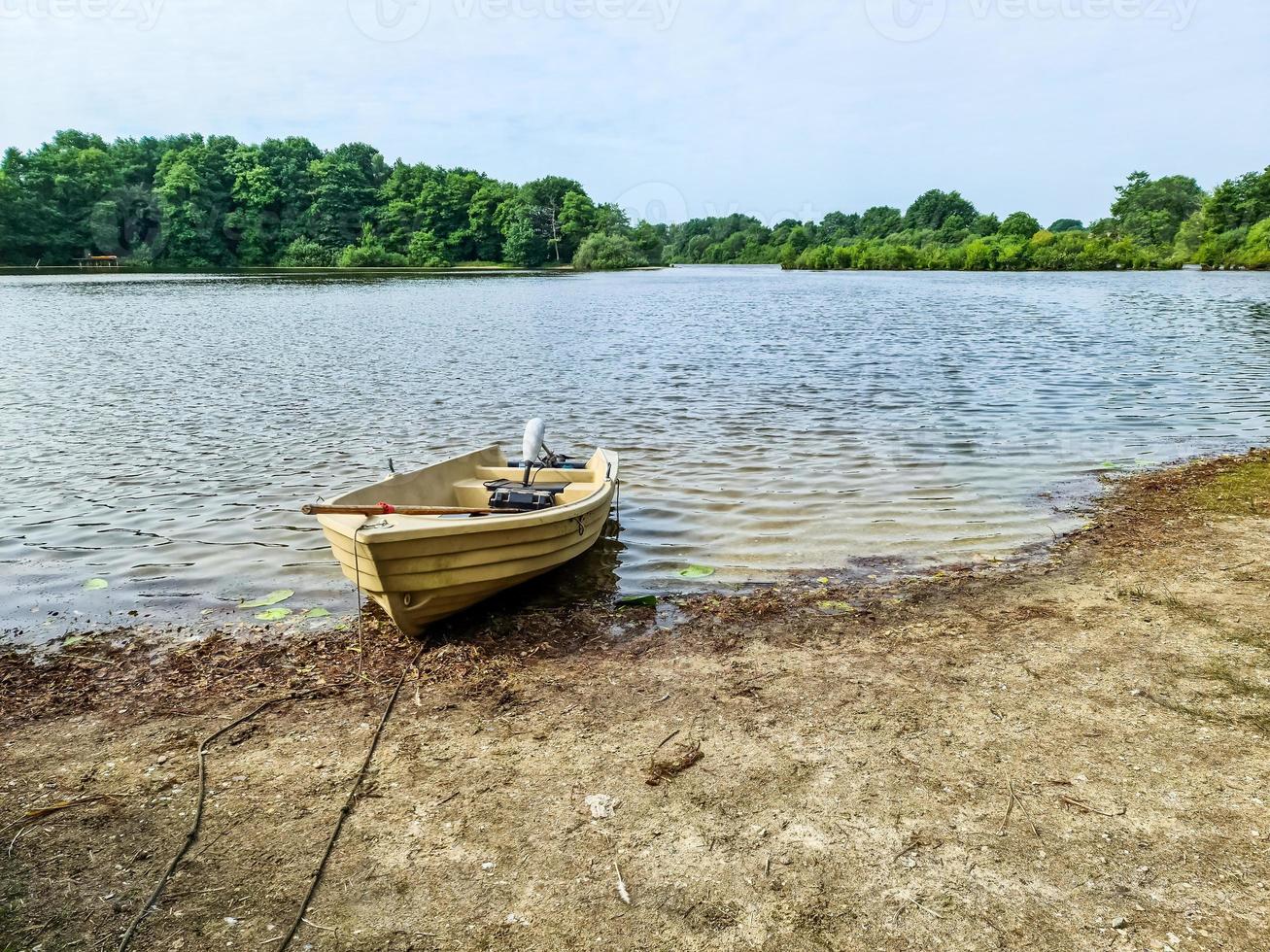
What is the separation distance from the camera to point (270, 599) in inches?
296

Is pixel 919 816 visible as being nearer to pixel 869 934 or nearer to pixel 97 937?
pixel 869 934

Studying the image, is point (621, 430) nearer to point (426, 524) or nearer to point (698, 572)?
point (698, 572)

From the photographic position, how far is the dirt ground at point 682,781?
339 centimetres

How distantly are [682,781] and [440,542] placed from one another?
2661mm

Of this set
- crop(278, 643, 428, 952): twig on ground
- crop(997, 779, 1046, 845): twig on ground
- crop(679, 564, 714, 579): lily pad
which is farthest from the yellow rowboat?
crop(997, 779, 1046, 845): twig on ground

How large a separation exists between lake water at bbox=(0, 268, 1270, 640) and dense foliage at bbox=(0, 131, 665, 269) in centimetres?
8400

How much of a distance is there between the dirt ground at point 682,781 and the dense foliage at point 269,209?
384 ft

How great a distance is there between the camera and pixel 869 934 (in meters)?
3.28

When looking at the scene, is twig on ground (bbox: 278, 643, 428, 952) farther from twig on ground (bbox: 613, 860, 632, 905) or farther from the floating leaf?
the floating leaf

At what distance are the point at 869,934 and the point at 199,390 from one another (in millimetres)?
19945

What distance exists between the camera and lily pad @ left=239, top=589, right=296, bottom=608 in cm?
740

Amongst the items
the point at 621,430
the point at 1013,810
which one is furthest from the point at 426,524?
the point at 621,430

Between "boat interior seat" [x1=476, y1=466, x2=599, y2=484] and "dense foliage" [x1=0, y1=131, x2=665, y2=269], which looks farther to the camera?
"dense foliage" [x1=0, y1=131, x2=665, y2=269]

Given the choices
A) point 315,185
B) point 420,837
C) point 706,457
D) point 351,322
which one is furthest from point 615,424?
point 315,185
